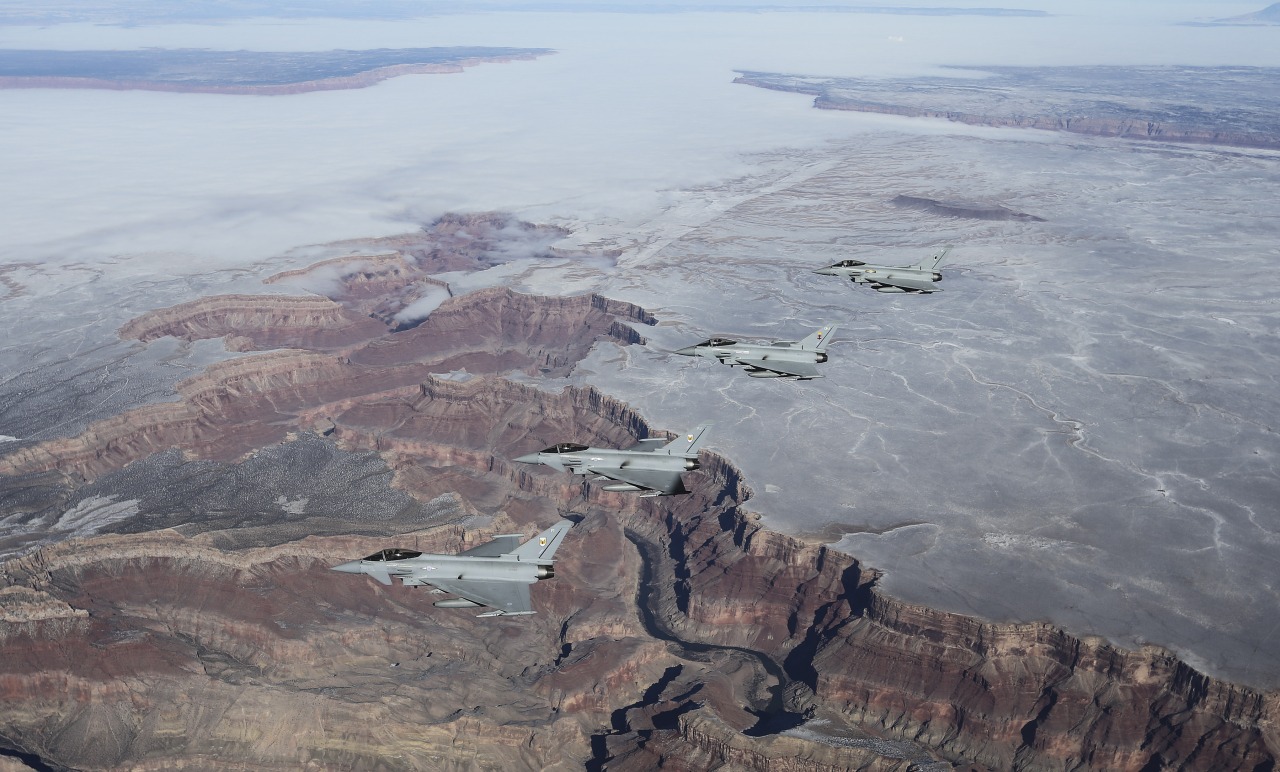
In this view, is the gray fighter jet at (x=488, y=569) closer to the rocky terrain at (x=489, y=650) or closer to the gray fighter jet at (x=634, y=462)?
the gray fighter jet at (x=634, y=462)

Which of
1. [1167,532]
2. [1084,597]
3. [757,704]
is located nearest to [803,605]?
[757,704]

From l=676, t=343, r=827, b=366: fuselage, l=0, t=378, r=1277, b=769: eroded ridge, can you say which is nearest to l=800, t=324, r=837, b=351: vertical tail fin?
l=676, t=343, r=827, b=366: fuselage

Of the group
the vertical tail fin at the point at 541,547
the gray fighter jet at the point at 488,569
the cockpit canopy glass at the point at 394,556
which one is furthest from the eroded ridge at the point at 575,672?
the vertical tail fin at the point at 541,547

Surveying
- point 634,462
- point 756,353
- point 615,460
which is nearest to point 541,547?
point 615,460

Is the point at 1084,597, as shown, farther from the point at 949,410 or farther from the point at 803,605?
the point at 949,410

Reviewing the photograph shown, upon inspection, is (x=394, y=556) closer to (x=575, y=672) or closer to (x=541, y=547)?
(x=541, y=547)
